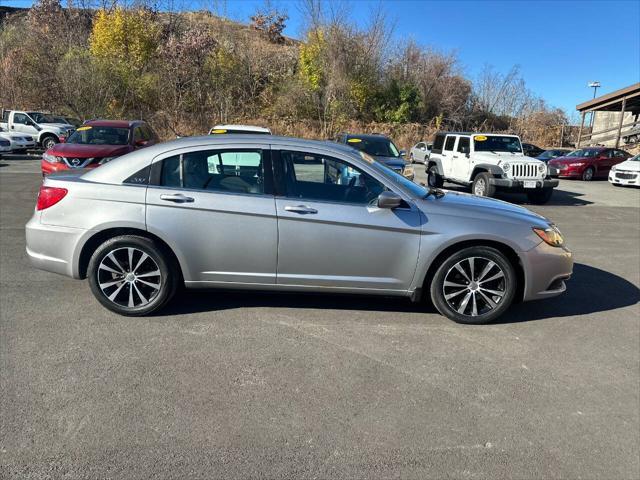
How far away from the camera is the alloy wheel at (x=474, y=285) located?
4188mm

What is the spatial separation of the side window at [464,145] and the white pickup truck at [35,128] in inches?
743

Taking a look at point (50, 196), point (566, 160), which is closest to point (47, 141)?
point (50, 196)

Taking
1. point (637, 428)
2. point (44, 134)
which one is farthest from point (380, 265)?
point (44, 134)

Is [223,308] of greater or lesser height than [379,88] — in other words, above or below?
below

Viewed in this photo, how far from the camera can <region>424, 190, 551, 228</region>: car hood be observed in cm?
418

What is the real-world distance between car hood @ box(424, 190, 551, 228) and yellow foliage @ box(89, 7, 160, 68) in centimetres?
3220

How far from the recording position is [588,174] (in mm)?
21562

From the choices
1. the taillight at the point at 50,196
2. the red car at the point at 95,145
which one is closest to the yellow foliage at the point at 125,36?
the red car at the point at 95,145

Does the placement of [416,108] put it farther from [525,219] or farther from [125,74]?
[525,219]

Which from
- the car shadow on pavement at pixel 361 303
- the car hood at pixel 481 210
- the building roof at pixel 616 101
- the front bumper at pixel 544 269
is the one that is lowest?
the car shadow on pavement at pixel 361 303

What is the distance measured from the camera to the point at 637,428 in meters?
2.92

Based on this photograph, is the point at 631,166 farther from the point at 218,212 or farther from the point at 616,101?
the point at 218,212

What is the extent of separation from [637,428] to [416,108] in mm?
37994

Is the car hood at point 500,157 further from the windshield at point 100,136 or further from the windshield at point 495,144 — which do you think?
the windshield at point 100,136
